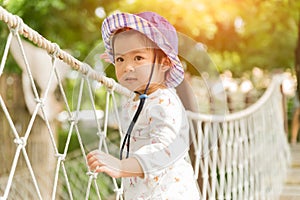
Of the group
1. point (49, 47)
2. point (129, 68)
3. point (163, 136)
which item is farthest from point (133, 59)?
point (49, 47)

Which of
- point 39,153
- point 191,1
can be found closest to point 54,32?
point 39,153

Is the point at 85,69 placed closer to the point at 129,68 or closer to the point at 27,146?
the point at 129,68

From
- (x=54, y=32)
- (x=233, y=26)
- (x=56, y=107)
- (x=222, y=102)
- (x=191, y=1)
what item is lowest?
(x=222, y=102)

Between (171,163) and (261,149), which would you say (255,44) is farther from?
(171,163)

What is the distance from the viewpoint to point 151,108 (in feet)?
3.77

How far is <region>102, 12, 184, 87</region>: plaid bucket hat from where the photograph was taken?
3.74 ft

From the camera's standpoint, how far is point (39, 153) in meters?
4.63

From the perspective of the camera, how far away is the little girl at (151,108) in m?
1.10

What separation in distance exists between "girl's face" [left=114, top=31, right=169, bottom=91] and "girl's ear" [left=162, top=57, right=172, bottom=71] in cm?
5

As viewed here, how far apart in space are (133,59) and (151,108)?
10 centimetres

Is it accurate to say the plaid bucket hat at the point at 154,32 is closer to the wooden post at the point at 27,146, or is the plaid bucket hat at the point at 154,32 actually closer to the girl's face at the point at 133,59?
the girl's face at the point at 133,59

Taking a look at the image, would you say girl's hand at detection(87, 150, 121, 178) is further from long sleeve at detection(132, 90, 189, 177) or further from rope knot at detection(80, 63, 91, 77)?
rope knot at detection(80, 63, 91, 77)

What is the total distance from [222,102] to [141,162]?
0.92 ft

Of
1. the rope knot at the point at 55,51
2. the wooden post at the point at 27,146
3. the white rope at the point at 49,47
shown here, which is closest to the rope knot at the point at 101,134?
the white rope at the point at 49,47
